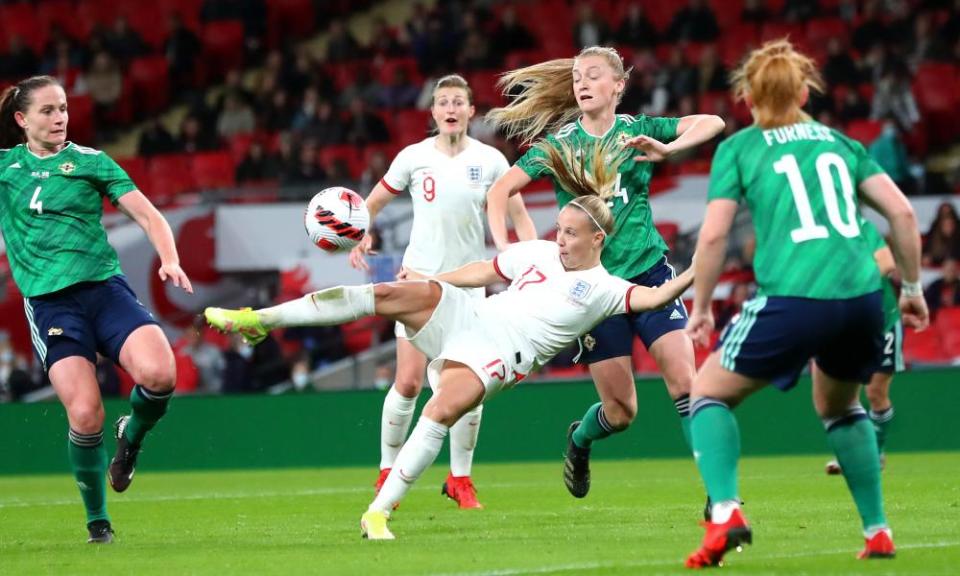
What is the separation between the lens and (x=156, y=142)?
2225cm

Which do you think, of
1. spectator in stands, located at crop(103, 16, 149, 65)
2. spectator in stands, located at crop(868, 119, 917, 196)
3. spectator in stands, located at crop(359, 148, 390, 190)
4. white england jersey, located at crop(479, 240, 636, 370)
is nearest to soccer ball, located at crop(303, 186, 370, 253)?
white england jersey, located at crop(479, 240, 636, 370)

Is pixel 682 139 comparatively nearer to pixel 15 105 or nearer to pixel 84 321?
pixel 84 321

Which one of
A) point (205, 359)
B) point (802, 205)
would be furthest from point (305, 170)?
point (802, 205)

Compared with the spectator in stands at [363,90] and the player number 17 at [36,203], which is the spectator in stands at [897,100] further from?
the player number 17 at [36,203]

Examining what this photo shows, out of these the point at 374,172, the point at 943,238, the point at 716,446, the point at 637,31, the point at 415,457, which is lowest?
the point at 943,238

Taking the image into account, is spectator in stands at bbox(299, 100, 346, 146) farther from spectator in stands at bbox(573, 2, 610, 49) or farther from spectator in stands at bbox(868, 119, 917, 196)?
spectator in stands at bbox(868, 119, 917, 196)

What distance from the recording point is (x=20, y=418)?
15547 mm

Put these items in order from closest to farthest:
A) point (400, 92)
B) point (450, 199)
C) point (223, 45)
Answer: point (450, 199) < point (400, 92) < point (223, 45)

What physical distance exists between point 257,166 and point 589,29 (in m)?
4.76

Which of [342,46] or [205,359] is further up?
[342,46]

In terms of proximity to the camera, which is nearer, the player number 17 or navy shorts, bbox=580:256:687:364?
the player number 17

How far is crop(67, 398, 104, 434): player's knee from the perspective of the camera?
7.83 metres

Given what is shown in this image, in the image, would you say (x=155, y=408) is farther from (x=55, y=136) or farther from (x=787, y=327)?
(x=787, y=327)

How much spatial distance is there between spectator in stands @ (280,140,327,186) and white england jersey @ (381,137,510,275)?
9.37 meters
